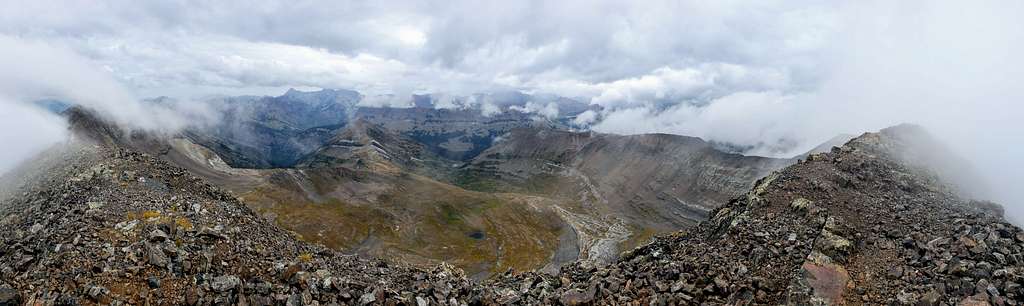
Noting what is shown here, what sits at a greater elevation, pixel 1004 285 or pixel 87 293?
pixel 1004 285

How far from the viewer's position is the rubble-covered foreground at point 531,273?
21.0 meters

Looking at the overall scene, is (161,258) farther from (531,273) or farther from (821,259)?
(821,259)

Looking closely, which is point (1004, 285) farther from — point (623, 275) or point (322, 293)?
point (322, 293)

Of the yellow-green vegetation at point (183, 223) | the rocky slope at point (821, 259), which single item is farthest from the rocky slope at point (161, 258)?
the rocky slope at point (821, 259)

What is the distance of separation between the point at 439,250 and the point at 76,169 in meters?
158

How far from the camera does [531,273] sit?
1363 inches

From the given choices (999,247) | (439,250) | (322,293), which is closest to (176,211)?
(322,293)

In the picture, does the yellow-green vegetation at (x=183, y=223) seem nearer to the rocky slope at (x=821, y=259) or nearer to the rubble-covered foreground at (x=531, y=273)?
the rubble-covered foreground at (x=531, y=273)

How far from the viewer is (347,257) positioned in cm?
3434

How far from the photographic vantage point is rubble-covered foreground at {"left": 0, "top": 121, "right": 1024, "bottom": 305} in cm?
2103

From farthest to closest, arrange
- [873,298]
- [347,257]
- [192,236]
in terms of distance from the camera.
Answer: [347,257], [192,236], [873,298]

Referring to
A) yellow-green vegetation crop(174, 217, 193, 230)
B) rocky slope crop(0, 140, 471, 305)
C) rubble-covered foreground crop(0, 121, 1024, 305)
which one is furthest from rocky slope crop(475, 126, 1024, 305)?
yellow-green vegetation crop(174, 217, 193, 230)

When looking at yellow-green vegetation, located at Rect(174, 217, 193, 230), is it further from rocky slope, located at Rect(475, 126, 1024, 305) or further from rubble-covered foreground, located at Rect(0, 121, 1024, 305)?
rocky slope, located at Rect(475, 126, 1024, 305)

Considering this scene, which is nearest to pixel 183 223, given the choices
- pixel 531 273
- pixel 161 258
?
pixel 161 258
